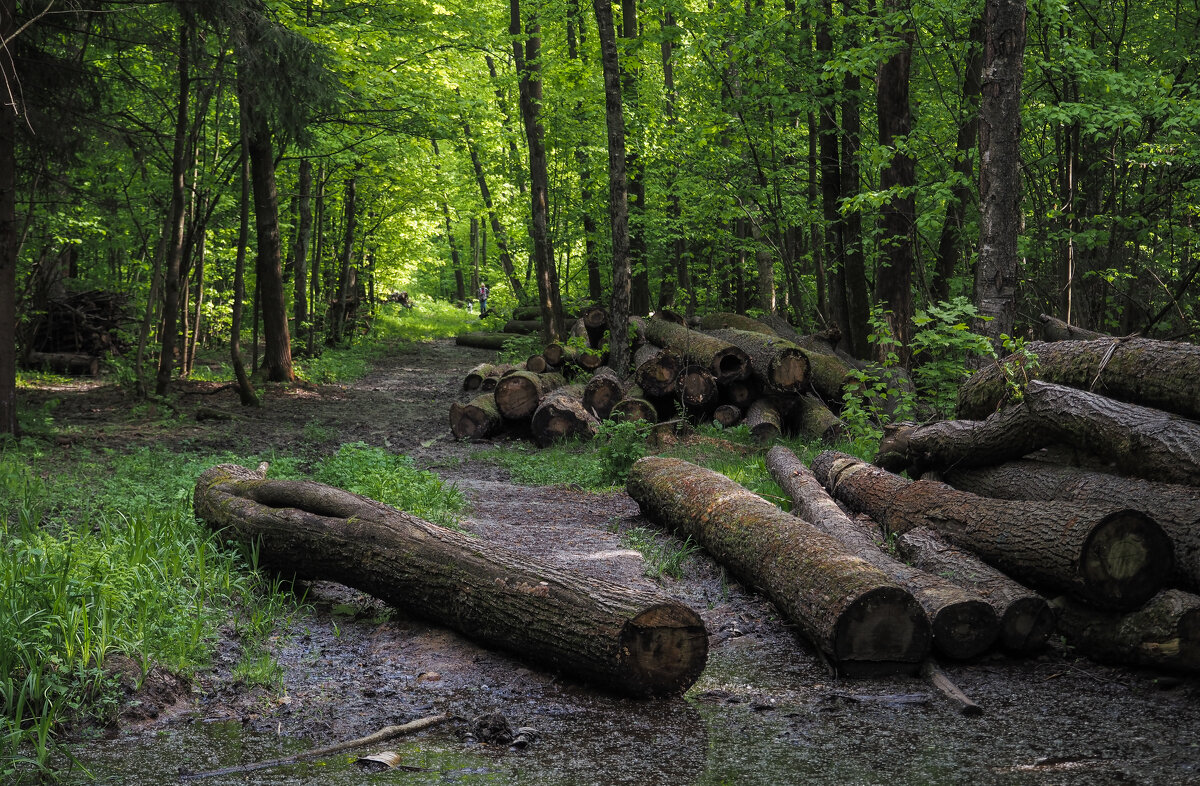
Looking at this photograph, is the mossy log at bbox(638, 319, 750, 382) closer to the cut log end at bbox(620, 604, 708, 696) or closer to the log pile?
the log pile

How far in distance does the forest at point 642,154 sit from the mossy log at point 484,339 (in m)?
3.66

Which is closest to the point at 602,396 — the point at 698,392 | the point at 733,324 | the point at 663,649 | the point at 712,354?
the point at 698,392

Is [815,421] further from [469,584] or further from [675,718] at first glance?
[675,718]

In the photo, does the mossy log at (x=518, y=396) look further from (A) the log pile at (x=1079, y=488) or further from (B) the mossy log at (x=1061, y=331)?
(B) the mossy log at (x=1061, y=331)

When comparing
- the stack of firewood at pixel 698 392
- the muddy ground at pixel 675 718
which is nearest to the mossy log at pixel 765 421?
the stack of firewood at pixel 698 392

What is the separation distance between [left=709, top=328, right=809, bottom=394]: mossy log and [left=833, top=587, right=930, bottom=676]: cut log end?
7407mm

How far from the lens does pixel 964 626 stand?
191 inches

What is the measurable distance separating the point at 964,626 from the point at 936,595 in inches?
9.0

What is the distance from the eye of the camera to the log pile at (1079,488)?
4793mm

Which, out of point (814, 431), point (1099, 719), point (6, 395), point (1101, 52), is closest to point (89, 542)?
point (1099, 719)

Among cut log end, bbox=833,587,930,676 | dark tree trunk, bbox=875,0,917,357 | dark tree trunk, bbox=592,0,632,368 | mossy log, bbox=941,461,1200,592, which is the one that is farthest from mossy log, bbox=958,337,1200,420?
dark tree trunk, bbox=592,0,632,368

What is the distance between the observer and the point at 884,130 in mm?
12445

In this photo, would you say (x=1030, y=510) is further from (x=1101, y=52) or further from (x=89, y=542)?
(x=1101, y=52)

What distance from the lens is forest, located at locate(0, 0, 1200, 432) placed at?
35.3 feet
